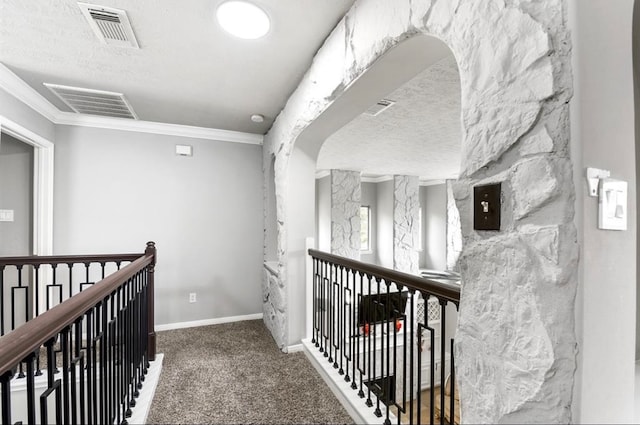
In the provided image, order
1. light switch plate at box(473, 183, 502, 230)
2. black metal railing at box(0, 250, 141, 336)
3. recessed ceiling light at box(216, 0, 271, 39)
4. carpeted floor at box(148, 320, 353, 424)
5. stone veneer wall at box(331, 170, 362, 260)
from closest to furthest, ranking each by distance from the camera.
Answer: light switch plate at box(473, 183, 502, 230), recessed ceiling light at box(216, 0, 271, 39), carpeted floor at box(148, 320, 353, 424), black metal railing at box(0, 250, 141, 336), stone veneer wall at box(331, 170, 362, 260)

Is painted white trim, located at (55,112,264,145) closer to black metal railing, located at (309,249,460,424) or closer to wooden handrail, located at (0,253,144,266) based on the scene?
wooden handrail, located at (0,253,144,266)

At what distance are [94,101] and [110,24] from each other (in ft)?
4.56

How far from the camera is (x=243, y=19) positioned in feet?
5.52

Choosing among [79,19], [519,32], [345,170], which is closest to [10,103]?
[79,19]

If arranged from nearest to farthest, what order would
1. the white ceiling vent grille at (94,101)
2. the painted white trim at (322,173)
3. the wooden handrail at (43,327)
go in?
the wooden handrail at (43,327) → the white ceiling vent grille at (94,101) → the painted white trim at (322,173)

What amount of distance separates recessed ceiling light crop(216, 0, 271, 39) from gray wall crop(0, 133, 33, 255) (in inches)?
111

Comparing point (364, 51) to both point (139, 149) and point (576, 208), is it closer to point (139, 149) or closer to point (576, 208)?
point (576, 208)

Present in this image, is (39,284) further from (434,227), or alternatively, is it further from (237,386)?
(434,227)

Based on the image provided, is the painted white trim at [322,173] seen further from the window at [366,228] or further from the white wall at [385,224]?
the white wall at [385,224]

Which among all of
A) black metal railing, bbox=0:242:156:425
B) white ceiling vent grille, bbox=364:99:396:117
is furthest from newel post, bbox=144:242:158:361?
white ceiling vent grille, bbox=364:99:396:117

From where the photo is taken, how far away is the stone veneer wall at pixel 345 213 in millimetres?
6031

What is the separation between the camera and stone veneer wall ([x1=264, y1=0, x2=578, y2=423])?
691mm

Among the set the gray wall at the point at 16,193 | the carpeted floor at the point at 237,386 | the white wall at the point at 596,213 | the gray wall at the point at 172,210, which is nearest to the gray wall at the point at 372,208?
the gray wall at the point at 172,210

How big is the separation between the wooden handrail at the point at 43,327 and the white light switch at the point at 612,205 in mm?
1300
